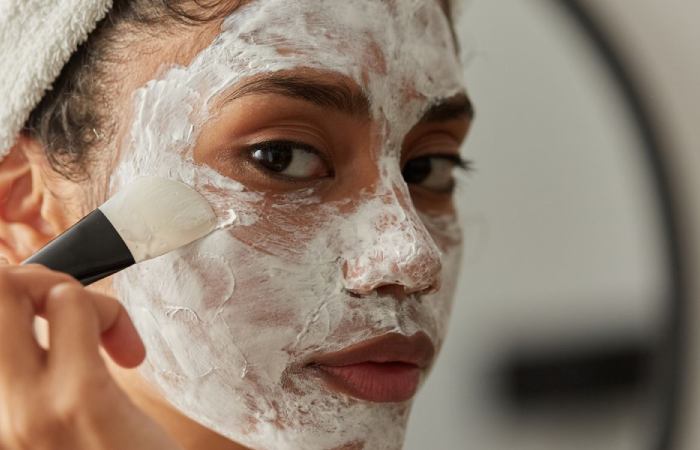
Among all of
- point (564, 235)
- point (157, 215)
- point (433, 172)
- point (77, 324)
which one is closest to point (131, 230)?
point (157, 215)

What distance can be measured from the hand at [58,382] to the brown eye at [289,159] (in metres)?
0.19

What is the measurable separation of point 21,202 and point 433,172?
0.29 meters

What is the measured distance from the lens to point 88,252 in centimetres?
54

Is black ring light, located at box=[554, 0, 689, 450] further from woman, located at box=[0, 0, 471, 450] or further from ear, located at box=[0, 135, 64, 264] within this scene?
ear, located at box=[0, 135, 64, 264]

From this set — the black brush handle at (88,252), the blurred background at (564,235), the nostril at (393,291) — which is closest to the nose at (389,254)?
the nostril at (393,291)

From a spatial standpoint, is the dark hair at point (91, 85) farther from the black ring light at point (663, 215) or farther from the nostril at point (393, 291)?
the black ring light at point (663, 215)

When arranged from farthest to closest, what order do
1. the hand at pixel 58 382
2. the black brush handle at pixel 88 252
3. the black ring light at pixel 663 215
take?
the black ring light at pixel 663 215 < the black brush handle at pixel 88 252 < the hand at pixel 58 382

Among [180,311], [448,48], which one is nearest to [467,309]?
[448,48]

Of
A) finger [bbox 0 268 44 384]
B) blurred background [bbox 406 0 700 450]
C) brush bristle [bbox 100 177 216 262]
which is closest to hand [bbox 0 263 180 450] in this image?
finger [bbox 0 268 44 384]

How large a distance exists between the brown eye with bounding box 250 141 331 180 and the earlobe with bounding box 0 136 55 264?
16 cm

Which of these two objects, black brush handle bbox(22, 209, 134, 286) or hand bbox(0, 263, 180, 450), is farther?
black brush handle bbox(22, 209, 134, 286)

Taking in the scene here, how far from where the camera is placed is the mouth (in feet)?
1.97

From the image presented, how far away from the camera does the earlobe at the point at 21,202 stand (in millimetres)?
661

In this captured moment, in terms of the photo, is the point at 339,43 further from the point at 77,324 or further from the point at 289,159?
the point at 77,324
